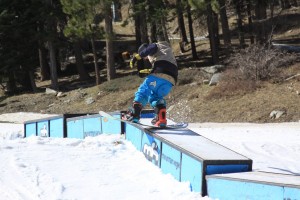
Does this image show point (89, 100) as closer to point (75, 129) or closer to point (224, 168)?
point (75, 129)

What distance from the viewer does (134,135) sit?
30.2 feet

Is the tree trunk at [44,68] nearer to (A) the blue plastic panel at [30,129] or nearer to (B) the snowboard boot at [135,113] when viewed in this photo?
(A) the blue plastic panel at [30,129]

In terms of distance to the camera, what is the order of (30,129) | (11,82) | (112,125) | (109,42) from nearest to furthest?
(112,125)
(30,129)
(109,42)
(11,82)

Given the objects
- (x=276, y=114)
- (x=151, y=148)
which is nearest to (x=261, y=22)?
(x=276, y=114)

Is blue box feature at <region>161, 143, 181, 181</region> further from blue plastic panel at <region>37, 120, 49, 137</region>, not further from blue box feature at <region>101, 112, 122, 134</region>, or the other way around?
blue plastic panel at <region>37, 120, 49, 137</region>

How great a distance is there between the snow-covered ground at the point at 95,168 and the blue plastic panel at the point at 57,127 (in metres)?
3.61

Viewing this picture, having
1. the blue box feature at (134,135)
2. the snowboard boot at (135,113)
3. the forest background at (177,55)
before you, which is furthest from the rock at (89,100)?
the snowboard boot at (135,113)

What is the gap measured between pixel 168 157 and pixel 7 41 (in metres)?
28.3

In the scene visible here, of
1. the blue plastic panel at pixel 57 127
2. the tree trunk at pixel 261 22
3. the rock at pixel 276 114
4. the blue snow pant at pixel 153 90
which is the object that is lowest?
the rock at pixel 276 114

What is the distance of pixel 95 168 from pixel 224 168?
2.22m

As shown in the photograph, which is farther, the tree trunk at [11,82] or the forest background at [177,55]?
the tree trunk at [11,82]

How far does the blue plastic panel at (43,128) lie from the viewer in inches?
568

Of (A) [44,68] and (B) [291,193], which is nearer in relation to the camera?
(B) [291,193]

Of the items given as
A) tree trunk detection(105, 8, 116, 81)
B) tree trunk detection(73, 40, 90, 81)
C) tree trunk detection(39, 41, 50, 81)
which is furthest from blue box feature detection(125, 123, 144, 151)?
tree trunk detection(39, 41, 50, 81)
